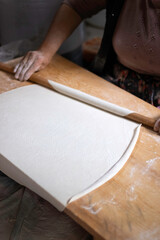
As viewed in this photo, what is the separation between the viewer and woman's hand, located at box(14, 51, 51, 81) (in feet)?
3.88

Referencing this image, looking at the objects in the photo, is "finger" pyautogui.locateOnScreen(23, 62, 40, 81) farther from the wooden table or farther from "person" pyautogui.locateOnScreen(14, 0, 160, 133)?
the wooden table

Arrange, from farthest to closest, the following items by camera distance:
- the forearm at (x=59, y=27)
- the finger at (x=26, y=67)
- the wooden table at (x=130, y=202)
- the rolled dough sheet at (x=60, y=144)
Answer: the forearm at (x=59, y=27), the finger at (x=26, y=67), the rolled dough sheet at (x=60, y=144), the wooden table at (x=130, y=202)

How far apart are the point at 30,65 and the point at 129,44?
1.73 feet

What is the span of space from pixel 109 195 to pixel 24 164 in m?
0.28

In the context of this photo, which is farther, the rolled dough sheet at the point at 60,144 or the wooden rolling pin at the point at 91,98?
the wooden rolling pin at the point at 91,98

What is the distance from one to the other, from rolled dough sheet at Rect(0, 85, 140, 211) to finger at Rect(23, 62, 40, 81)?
0.48 feet

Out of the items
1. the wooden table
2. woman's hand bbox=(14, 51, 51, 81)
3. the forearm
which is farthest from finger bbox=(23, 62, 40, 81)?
the wooden table

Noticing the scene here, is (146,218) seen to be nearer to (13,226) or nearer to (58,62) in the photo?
(13,226)

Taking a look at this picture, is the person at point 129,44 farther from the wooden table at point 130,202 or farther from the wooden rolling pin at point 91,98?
the wooden table at point 130,202

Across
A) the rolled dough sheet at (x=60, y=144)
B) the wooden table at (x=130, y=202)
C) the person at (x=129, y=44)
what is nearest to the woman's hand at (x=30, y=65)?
the person at (x=129, y=44)

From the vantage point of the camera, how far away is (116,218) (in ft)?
1.95

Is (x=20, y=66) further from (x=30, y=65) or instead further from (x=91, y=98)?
(x=91, y=98)

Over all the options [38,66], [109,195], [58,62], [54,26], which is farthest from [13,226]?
[54,26]

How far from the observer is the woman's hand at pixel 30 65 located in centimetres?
118
